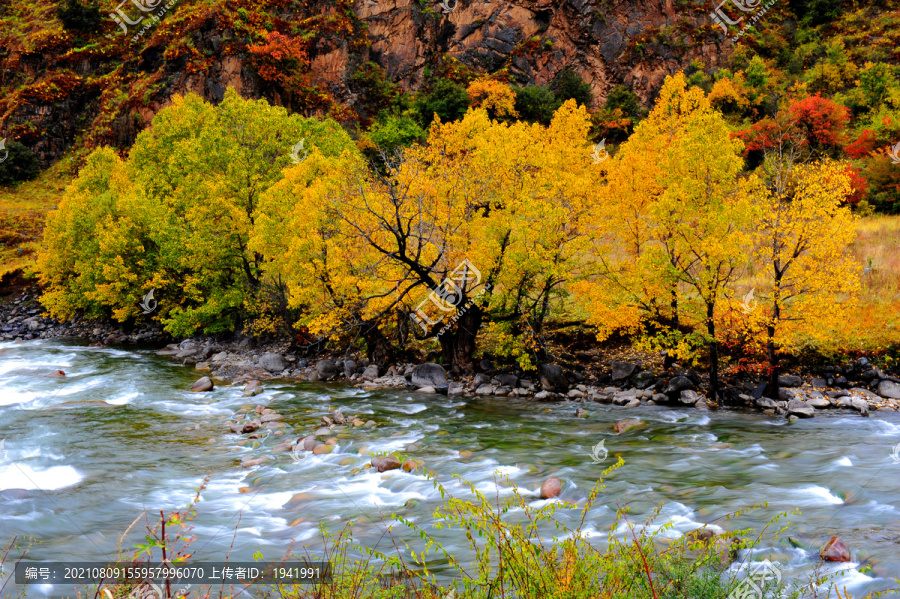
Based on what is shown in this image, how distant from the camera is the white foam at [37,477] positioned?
10594 mm

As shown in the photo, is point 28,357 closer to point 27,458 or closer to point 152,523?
point 27,458

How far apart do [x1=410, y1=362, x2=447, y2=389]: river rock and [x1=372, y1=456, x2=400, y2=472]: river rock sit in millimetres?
8519

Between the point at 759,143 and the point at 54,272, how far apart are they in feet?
161

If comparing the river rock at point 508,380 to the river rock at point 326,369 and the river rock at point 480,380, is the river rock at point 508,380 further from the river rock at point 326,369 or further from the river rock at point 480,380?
the river rock at point 326,369

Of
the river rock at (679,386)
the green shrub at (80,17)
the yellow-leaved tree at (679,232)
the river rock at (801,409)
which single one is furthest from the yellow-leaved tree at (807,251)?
the green shrub at (80,17)

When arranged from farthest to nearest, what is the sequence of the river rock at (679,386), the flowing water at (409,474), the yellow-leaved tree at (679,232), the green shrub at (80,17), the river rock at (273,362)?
the green shrub at (80,17), the river rock at (273,362), the river rock at (679,386), the yellow-leaved tree at (679,232), the flowing water at (409,474)

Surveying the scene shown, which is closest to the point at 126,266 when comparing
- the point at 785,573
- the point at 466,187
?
the point at 466,187

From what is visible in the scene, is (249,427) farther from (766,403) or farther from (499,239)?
(766,403)

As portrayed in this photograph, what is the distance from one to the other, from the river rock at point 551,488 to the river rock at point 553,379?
8.96 metres

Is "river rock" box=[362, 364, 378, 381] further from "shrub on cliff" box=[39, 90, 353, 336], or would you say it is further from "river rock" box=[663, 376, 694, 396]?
"river rock" box=[663, 376, 694, 396]

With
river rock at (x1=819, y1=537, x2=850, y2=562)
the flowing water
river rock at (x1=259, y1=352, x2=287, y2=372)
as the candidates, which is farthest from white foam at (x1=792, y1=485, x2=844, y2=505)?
river rock at (x1=259, y1=352, x2=287, y2=372)

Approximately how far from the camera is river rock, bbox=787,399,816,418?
15625mm

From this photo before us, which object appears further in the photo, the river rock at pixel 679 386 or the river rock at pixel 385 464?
the river rock at pixel 679 386

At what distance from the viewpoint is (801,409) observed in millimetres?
15812
